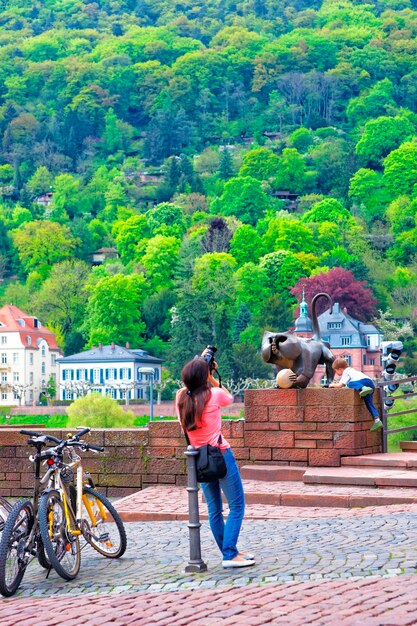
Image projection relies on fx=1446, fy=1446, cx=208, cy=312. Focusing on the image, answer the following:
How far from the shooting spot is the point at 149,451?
54.3ft

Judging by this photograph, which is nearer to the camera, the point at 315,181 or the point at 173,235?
the point at 173,235

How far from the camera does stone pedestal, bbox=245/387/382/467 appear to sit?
15852mm

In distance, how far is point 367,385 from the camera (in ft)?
52.6

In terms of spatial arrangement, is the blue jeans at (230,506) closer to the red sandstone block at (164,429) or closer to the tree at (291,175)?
the red sandstone block at (164,429)

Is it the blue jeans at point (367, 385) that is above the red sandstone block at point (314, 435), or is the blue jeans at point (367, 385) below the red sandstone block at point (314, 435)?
above

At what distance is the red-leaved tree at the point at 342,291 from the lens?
128 meters

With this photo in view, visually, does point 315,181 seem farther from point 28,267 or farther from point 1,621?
point 1,621

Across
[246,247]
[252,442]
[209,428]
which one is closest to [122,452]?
[252,442]

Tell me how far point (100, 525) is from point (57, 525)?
72cm

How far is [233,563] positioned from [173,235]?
156 m

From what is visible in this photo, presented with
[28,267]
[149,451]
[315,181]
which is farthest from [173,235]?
[149,451]

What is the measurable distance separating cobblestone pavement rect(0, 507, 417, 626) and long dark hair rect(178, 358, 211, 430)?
3.39 feet

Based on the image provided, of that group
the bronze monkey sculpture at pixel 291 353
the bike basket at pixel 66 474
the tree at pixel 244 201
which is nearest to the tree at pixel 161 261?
the tree at pixel 244 201

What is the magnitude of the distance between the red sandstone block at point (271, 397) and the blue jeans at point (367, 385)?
647mm
